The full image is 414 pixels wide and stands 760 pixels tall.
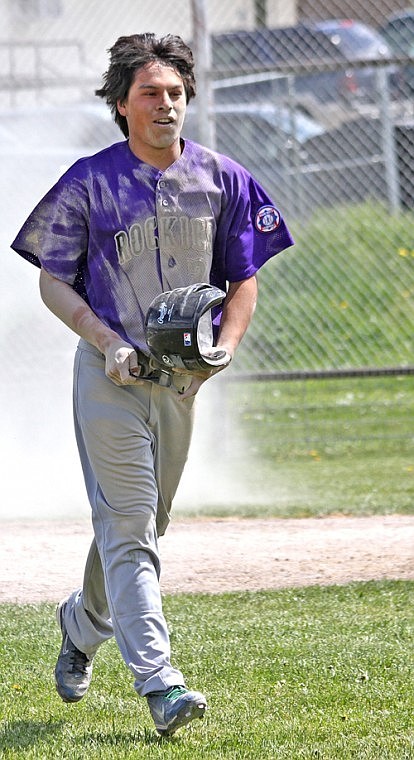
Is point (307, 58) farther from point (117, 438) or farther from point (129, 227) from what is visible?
point (117, 438)

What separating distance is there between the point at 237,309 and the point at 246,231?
0.25 m

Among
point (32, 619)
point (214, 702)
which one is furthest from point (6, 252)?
point (214, 702)

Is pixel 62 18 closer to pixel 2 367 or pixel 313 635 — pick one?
pixel 2 367

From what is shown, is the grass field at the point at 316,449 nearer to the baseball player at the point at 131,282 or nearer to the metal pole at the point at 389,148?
the metal pole at the point at 389,148

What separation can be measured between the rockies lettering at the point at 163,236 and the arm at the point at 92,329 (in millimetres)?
188

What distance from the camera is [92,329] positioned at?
3.57 m

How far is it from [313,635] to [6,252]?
15.9ft

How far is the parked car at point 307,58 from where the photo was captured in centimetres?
841

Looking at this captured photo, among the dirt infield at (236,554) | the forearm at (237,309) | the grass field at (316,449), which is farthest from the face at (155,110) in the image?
the grass field at (316,449)

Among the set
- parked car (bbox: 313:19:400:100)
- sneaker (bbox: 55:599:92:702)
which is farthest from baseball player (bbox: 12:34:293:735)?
parked car (bbox: 313:19:400:100)

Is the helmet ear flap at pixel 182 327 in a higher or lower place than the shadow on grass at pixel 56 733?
higher

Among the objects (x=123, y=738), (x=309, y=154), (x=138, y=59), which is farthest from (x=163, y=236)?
(x=309, y=154)

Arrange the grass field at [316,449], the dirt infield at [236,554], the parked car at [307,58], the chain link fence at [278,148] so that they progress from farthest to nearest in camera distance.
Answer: the chain link fence at [278,148]
the parked car at [307,58]
the grass field at [316,449]
the dirt infield at [236,554]

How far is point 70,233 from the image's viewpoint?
3658mm
